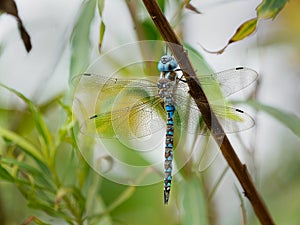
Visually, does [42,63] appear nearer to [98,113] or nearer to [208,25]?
[208,25]

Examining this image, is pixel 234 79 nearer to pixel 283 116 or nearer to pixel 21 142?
pixel 283 116

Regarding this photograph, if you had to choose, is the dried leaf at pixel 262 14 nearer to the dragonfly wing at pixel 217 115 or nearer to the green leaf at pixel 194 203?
the dragonfly wing at pixel 217 115

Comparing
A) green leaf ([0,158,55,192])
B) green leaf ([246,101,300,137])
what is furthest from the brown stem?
green leaf ([0,158,55,192])

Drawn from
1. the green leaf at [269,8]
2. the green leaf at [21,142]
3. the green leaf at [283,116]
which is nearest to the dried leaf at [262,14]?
the green leaf at [269,8]

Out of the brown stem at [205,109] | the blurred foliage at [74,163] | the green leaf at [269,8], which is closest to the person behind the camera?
the brown stem at [205,109]

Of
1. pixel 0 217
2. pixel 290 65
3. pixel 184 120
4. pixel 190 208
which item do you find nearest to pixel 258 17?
pixel 184 120

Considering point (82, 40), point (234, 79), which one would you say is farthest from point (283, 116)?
point (82, 40)

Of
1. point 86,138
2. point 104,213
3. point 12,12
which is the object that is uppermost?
point 12,12

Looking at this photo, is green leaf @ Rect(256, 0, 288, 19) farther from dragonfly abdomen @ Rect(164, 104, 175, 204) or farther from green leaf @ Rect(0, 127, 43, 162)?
green leaf @ Rect(0, 127, 43, 162)
